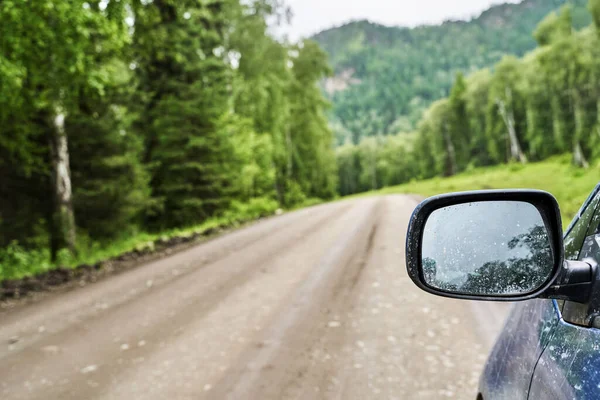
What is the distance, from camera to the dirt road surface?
3861mm

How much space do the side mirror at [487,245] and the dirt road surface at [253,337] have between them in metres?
2.49

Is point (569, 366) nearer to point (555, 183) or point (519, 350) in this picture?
point (519, 350)

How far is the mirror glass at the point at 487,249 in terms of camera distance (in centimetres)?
122

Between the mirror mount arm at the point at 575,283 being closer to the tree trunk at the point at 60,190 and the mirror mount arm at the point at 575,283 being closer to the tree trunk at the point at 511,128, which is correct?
the tree trunk at the point at 60,190

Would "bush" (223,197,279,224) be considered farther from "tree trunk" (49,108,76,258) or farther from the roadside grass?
"tree trunk" (49,108,76,258)

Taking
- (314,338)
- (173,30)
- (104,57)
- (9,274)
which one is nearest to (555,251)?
(314,338)

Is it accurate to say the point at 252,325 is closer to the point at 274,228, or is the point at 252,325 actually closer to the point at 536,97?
the point at 274,228

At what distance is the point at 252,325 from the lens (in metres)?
5.38

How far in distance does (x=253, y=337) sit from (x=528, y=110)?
53744 millimetres

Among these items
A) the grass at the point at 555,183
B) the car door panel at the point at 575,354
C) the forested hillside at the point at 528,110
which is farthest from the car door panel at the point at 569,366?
the forested hillside at the point at 528,110

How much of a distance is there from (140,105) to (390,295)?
14185 mm

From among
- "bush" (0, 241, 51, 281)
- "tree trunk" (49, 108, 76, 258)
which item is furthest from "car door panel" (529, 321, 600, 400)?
"tree trunk" (49, 108, 76, 258)

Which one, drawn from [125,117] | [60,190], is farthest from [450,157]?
[60,190]

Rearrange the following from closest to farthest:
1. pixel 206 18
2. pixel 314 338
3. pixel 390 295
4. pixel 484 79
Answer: pixel 314 338 → pixel 390 295 → pixel 206 18 → pixel 484 79
